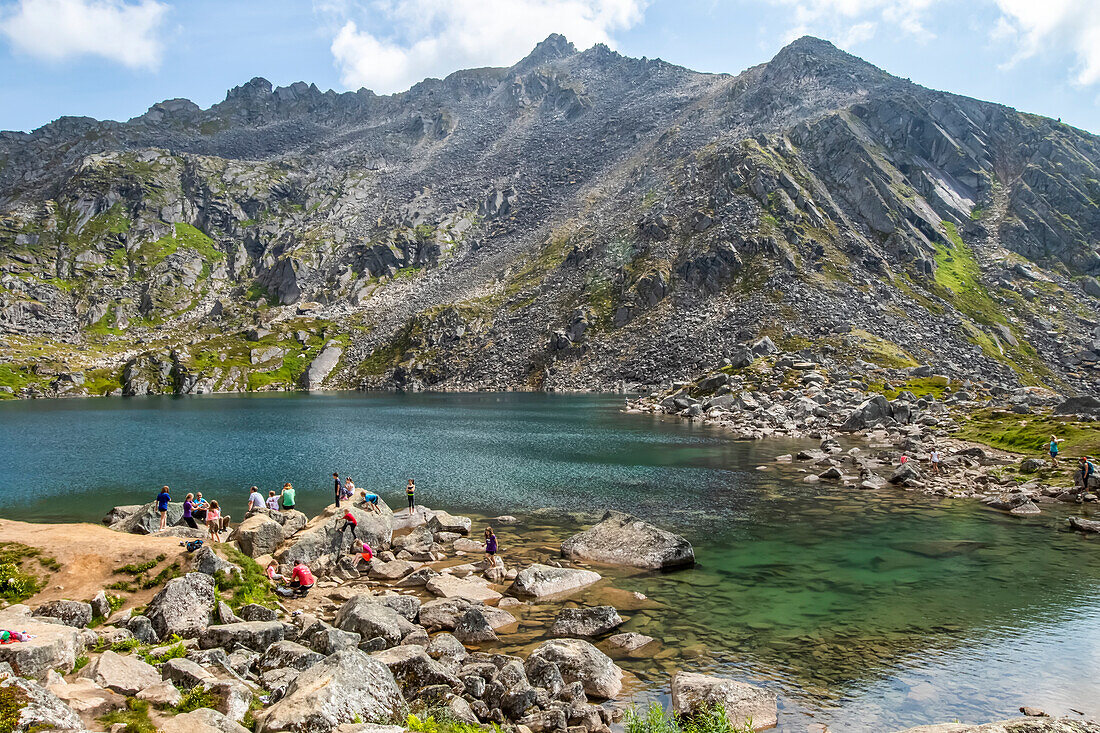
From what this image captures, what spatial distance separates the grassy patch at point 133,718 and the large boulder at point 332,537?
20.9m

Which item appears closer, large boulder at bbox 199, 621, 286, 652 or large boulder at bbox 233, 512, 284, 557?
large boulder at bbox 199, 621, 286, 652

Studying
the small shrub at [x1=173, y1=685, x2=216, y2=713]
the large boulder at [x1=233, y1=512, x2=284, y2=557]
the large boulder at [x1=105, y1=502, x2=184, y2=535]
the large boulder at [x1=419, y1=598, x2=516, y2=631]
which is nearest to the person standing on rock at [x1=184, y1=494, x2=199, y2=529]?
the large boulder at [x1=105, y1=502, x2=184, y2=535]

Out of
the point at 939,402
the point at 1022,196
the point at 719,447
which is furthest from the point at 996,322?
the point at 719,447

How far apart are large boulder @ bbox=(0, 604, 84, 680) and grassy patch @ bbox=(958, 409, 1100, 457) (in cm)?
7217

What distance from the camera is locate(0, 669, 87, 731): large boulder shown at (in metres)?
10.8

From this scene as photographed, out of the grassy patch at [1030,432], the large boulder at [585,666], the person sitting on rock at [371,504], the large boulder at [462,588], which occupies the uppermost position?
the grassy patch at [1030,432]

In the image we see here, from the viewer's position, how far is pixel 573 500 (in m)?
51.5

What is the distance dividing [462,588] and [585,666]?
11920mm

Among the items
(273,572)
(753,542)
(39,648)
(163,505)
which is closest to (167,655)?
(39,648)

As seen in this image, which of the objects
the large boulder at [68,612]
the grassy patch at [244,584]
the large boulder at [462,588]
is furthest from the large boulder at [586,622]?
the large boulder at [68,612]

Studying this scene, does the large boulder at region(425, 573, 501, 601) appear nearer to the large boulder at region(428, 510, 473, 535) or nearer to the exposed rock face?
the large boulder at region(428, 510, 473, 535)

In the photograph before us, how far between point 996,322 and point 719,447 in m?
119

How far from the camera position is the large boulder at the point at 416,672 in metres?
18.6

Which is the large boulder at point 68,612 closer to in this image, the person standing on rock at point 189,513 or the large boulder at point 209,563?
the large boulder at point 209,563
